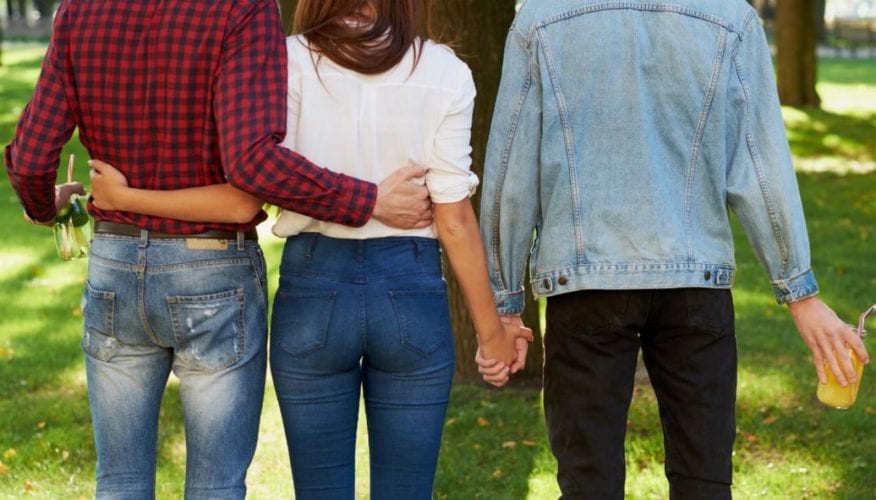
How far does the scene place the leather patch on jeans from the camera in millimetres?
2820

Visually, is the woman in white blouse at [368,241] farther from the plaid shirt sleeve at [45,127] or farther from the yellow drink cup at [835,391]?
the yellow drink cup at [835,391]

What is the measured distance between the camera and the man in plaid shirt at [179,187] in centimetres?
271

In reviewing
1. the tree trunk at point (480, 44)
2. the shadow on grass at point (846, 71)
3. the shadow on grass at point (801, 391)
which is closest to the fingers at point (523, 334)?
the shadow on grass at point (801, 391)

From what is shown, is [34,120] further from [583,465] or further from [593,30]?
[583,465]

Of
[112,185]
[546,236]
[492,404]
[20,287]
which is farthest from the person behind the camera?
[20,287]

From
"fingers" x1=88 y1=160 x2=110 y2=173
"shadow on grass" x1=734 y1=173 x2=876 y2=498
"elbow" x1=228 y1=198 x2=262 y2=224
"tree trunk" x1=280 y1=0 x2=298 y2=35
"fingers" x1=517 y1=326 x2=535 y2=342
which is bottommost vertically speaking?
"shadow on grass" x1=734 y1=173 x2=876 y2=498

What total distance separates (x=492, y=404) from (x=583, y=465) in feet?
8.73

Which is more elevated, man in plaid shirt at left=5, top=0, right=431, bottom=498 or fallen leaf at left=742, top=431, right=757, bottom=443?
man in plaid shirt at left=5, top=0, right=431, bottom=498

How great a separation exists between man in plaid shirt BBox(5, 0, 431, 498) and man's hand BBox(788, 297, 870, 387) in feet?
2.96

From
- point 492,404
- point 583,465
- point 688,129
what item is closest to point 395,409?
point 583,465

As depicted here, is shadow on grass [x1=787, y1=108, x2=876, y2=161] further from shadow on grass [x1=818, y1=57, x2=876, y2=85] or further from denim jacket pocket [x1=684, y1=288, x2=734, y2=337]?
denim jacket pocket [x1=684, y1=288, x2=734, y2=337]

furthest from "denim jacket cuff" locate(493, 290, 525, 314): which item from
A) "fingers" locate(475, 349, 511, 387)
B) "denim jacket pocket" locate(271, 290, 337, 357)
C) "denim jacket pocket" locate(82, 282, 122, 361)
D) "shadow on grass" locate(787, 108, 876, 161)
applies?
"shadow on grass" locate(787, 108, 876, 161)

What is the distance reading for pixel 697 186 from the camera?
2.91m

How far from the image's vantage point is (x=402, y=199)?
2791mm
